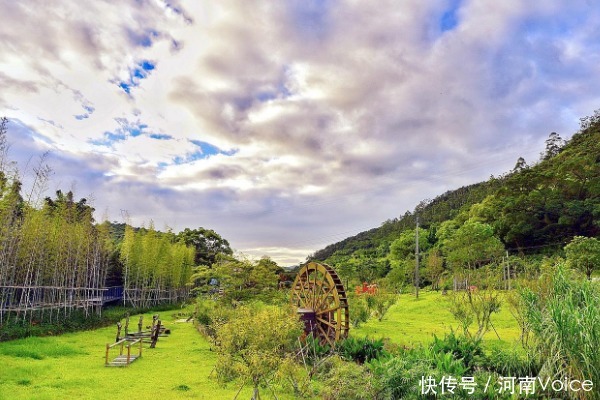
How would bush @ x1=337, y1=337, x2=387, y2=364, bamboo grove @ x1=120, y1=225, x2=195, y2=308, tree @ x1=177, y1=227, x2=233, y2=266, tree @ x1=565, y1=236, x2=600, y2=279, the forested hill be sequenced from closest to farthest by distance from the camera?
bush @ x1=337, y1=337, x2=387, y2=364
tree @ x1=565, y1=236, x2=600, y2=279
bamboo grove @ x1=120, y1=225, x2=195, y2=308
the forested hill
tree @ x1=177, y1=227, x2=233, y2=266

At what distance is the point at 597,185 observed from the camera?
37.7 metres

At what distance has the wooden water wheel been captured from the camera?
14152 mm

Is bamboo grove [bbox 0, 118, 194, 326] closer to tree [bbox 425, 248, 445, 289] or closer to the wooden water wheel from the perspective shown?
the wooden water wheel

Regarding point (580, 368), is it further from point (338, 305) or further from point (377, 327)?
point (377, 327)

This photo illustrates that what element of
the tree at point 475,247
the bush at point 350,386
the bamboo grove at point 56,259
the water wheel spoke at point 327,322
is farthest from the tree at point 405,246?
the bush at point 350,386

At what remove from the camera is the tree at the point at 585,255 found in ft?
75.7

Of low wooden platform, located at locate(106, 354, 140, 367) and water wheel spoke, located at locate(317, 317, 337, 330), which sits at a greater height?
water wheel spoke, located at locate(317, 317, 337, 330)

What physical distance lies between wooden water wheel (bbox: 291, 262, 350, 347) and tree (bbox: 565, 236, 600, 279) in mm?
15617

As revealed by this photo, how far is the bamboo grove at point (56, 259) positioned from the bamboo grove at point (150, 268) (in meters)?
0.07

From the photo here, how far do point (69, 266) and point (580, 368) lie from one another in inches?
843

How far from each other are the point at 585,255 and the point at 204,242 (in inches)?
1529

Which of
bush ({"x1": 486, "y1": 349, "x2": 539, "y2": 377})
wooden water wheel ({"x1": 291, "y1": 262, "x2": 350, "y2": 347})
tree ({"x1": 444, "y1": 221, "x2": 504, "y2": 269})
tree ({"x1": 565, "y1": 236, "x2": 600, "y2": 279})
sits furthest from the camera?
tree ({"x1": 444, "y1": 221, "x2": 504, "y2": 269})

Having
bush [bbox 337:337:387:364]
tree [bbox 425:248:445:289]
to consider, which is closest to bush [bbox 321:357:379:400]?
bush [bbox 337:337:387:364]

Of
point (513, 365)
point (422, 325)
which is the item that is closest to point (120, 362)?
point (513, 365)
